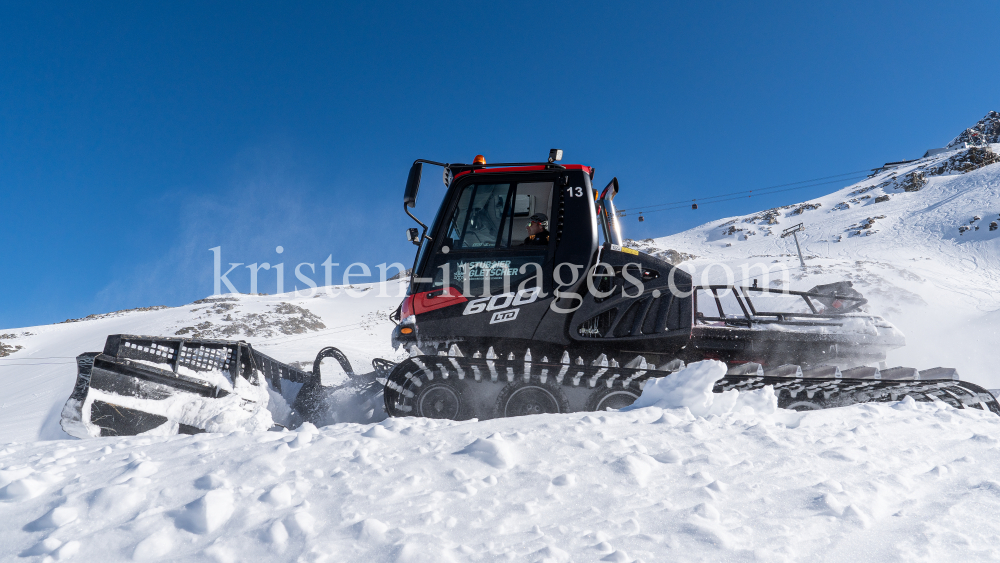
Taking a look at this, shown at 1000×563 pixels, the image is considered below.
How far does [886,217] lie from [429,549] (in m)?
63.0

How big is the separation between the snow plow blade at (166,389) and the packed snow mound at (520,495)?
620mm

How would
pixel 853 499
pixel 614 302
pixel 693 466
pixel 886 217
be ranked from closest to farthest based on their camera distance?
pixel 853 499, pixel 693 466, pixel 614 302, pixel 886 217

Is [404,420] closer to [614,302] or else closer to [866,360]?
[614,302]

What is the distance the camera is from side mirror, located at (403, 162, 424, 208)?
15.1 feet

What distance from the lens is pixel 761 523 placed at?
6.86 ft

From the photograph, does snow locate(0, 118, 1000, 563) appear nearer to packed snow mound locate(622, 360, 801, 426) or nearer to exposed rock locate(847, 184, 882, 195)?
packed snow mound locate(622, 360, 801, 426)

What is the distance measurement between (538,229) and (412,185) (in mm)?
1320

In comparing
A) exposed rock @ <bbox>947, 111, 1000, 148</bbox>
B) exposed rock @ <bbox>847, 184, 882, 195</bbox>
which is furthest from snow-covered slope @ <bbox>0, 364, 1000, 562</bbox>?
exposed rock @ <bbox>947, 111, 1000, 148</bbox>

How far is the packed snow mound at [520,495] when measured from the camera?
1.90 meters

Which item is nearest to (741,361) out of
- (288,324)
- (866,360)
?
(866,360)

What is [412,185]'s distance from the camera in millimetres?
4625

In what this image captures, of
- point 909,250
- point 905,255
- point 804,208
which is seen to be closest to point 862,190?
point 804,208

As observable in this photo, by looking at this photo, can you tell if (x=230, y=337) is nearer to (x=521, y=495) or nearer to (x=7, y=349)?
(x=7, y=349)

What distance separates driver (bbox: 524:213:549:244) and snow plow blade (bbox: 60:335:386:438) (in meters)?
3.06
